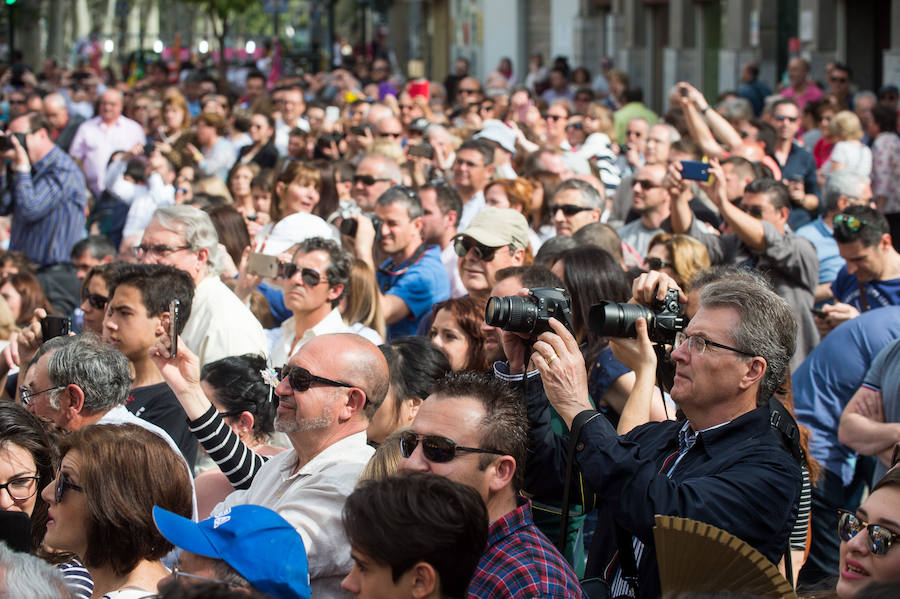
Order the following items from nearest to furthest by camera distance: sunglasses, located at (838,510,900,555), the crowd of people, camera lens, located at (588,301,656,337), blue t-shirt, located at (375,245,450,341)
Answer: sunglasses, located at (838,510,900,555), the crowd of people, camera lens, located at (588,301,656,337), blue t-shirt, located at (375,245,450,341)

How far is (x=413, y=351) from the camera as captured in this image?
4.67m

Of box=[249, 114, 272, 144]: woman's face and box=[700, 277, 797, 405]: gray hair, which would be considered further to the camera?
box=[249, 114, 272, 144]: woman's face

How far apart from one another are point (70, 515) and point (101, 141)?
35.1ft

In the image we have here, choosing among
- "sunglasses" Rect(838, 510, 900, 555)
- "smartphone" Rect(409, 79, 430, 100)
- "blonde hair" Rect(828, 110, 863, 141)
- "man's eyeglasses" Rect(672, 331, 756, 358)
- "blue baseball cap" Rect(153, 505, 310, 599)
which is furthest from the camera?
"smartphone" Rect(409, 79, 430, 100)

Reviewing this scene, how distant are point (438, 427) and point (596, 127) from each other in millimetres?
9432

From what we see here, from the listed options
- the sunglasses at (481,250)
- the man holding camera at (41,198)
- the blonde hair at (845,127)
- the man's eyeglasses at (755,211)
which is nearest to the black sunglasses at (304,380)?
the sunglasses at (481,250)

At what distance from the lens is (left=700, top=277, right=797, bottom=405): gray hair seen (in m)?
3.40

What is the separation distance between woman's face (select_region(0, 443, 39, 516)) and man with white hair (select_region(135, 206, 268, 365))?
156 cm

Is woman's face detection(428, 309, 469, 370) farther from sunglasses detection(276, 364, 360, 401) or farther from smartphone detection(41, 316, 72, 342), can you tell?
smartphone detection(41, 316, 72, 342)

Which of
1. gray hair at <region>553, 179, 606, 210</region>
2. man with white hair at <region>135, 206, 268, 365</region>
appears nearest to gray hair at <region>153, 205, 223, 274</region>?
man with white hair at <region>135, 206, 268, 365</region>

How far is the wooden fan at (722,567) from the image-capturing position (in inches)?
102

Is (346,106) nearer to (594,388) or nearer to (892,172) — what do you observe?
(892,172)

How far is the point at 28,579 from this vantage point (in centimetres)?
276

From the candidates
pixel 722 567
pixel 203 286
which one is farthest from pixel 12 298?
pixel 722 567
